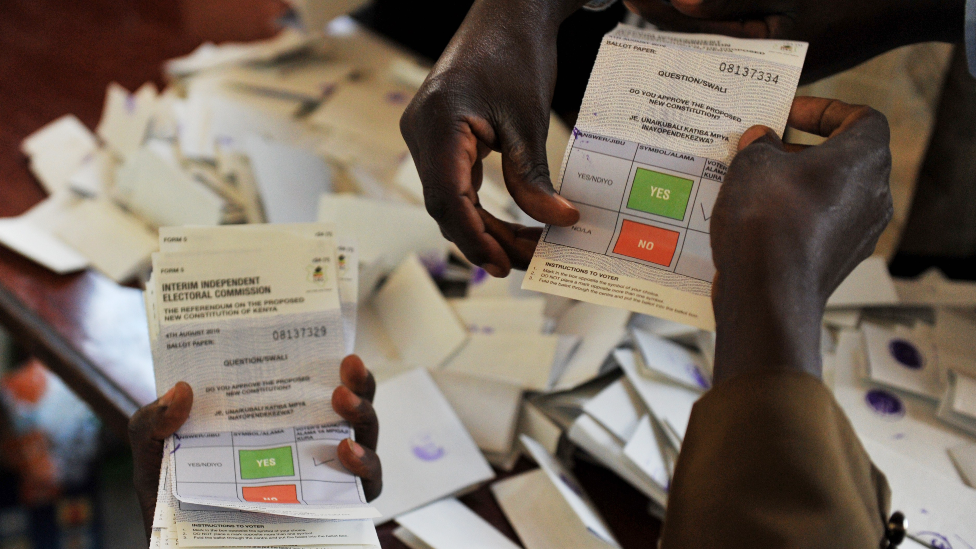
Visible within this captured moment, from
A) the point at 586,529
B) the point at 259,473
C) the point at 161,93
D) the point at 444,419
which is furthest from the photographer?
the point at 161,93

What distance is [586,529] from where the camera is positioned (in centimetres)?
101

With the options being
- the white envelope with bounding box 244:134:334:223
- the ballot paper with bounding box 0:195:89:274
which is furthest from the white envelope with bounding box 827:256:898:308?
the ballot paper with bounding box 0:195:89:274

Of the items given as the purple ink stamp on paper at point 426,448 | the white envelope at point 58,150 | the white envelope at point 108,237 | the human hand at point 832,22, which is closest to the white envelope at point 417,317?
the purple ink stamp on paper at point 426,448

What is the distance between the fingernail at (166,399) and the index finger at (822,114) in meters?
0.68

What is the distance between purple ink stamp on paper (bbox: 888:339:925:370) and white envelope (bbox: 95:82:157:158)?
169 cm

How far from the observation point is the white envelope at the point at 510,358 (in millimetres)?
1217

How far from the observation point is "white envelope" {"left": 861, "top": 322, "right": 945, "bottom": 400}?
122cm

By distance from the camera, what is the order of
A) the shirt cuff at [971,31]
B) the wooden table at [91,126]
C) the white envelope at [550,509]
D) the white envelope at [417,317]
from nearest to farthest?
the shirt cuff at [971,31] → the white envelope at [550,509] → the wooden table at [91,126] → the white envelope at [417,317]

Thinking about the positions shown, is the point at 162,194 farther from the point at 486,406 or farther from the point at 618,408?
the point at 618,408

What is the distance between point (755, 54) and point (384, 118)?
4.14 feet

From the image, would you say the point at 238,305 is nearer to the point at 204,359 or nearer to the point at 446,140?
the point at 204,359

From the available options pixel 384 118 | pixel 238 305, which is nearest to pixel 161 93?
pixel 384 118

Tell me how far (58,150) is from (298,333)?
55.7 inches

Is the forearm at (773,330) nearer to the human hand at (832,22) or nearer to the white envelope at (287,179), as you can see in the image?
the human hand at (832,22)
